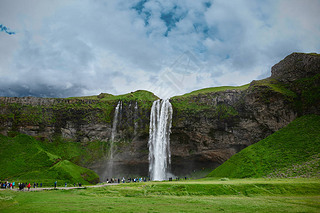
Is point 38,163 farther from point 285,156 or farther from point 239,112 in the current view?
point 285,156

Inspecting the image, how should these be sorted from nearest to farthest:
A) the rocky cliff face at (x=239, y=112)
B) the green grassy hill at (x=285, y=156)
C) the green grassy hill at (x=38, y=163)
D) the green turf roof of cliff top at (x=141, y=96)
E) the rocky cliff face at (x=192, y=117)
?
1. the green grassy hill at (x=285, y=156)
2. the green grassy hill at (x=38, y=163)
3. the rocky cliff face at (x=239, y=112)
4. the rocky cliff face at (x=192, y=117)
5. the green turf roof of cliff top at (x=141, y=96)

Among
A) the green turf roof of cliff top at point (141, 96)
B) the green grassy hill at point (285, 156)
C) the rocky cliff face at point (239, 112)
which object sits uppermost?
the green turf roof of cliff top at point (141, 96)

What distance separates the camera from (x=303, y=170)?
30844mm

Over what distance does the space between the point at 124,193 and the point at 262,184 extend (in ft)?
53.1

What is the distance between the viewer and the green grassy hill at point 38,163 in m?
42.4

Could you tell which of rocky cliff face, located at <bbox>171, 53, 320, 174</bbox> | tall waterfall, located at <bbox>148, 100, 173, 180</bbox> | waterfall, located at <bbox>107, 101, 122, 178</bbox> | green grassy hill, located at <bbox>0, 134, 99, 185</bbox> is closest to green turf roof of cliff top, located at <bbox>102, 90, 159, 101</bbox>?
waterfall, located at <bbox>107, 101, 122, 178</bbox>

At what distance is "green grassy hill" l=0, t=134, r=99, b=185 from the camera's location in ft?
139

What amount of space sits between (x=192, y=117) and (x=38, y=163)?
39.7m

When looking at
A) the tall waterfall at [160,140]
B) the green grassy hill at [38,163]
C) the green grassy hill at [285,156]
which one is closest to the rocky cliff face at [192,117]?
the tall waterfall at [160,140]

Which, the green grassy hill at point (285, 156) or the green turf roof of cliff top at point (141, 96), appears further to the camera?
the green turf roof of cliff top at point (141, 96)

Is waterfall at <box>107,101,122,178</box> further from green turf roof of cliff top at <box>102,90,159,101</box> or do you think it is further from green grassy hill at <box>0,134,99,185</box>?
green grassy hill at <box>0,134,99,185</box>

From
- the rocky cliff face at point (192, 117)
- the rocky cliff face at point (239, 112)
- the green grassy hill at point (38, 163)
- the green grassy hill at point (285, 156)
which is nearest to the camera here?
the green grassy hill at point (285, 156)

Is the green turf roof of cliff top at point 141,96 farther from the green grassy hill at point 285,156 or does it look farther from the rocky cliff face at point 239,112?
the green grassy hill at point 285,156

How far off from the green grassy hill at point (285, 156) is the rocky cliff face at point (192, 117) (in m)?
5.47
